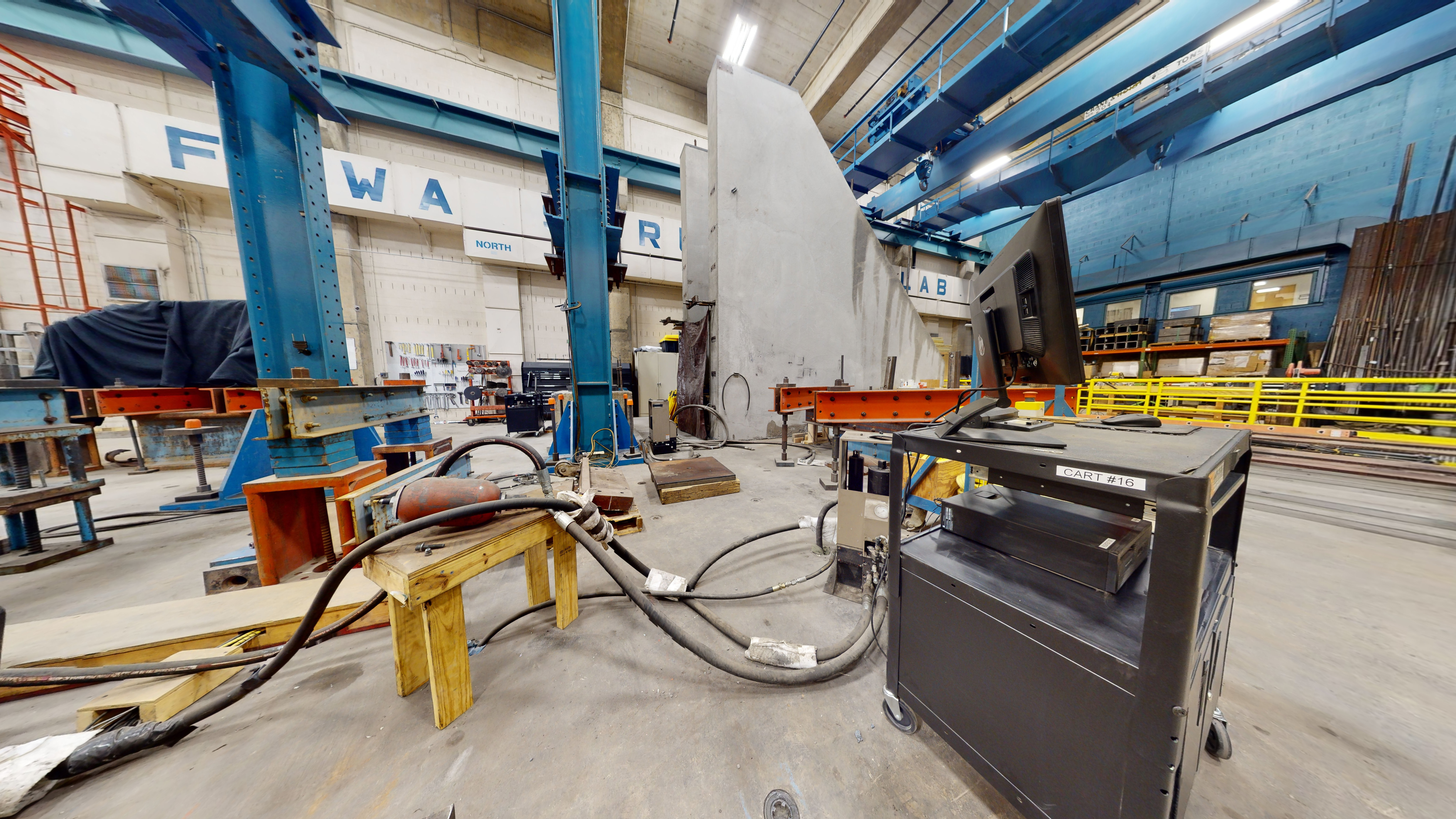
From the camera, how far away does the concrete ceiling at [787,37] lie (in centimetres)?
666

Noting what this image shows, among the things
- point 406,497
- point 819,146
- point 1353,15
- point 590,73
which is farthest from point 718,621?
point 1353,15

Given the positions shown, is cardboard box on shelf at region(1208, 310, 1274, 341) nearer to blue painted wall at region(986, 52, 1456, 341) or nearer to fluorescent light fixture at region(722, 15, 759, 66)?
blue painted wall at region(986, 52, 1456, 341)

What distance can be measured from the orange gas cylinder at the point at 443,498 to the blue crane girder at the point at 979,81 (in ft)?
22.7

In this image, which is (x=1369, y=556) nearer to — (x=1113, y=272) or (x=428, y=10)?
(x=1113, y=272)

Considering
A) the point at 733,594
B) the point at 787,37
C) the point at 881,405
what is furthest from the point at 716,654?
the point at 787,37

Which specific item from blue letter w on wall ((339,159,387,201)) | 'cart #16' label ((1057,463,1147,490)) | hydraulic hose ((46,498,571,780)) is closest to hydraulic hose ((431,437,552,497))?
hydraulic hose ((46,498,571,780))

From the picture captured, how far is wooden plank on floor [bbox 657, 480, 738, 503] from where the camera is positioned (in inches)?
123

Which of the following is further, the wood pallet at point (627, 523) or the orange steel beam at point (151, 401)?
the orange steel beam at point (151, 401)

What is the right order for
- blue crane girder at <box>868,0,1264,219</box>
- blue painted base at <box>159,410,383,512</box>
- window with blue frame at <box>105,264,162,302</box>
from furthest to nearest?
window with blue frame at <box>105,264,162,302</box>, blue crane girder at <box>868,0,1264,219</box>, blue painted base at <box>159,410,383,512</box>

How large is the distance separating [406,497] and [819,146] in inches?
263

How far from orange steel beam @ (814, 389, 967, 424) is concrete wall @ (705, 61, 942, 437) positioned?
2.05 m

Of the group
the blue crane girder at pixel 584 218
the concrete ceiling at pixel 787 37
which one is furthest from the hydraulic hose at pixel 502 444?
the concrete ceiling at pixel 787 37

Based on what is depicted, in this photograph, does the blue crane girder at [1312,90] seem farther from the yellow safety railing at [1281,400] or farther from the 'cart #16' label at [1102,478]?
the 'cart #16' label at [1102,478]

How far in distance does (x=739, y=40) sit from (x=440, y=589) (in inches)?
354
